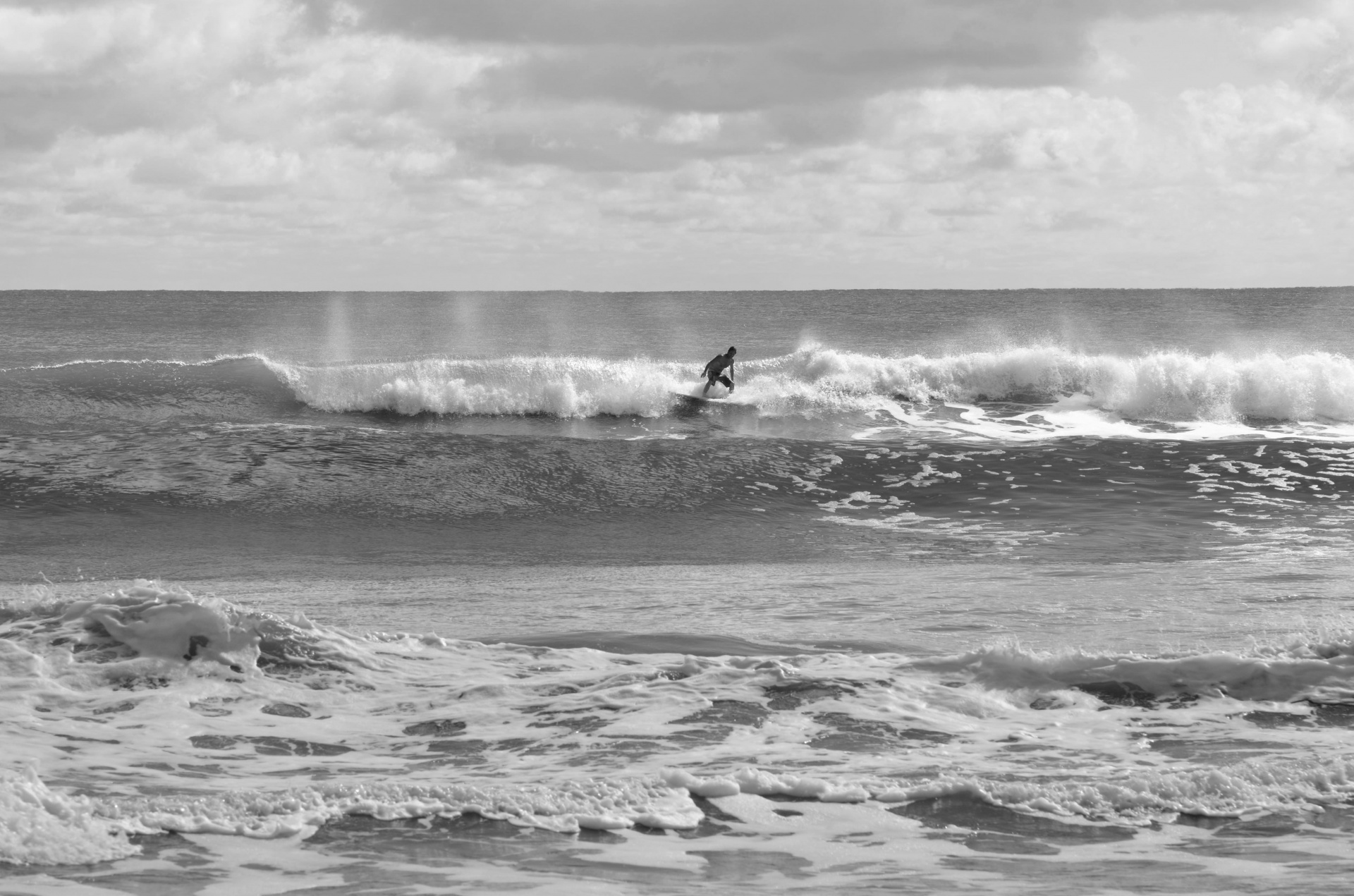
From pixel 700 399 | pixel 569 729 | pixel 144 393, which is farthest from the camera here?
pixel 144 393

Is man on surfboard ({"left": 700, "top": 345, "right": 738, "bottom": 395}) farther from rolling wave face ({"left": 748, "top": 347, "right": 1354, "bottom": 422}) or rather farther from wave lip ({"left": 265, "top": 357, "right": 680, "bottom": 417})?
rolling wave face ({"left": 748, "top": 347, "right": 1354, "bottom": 422})

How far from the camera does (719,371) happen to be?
22.6 metres

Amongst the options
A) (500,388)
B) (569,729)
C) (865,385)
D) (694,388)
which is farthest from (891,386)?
(569,729)

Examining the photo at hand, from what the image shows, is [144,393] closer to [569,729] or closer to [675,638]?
[675,638]

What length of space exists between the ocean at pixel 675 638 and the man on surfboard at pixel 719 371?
277mm

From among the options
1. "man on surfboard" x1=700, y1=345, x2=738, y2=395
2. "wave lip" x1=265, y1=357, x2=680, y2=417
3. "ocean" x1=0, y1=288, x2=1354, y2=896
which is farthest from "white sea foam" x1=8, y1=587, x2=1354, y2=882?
A: "man on surfboard" x1=700, y1=345, x2=738, y2=395

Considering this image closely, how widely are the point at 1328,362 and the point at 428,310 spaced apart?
49928mm

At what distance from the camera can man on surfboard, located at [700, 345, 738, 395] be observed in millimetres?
22453

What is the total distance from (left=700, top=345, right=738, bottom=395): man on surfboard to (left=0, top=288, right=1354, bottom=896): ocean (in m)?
0.28

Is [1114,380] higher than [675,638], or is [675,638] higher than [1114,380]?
[1114,380]

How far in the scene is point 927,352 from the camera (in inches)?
1688

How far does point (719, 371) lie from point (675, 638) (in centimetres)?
1471

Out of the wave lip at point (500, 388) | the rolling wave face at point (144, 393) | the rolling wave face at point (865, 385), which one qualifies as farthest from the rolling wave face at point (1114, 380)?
the rolling wave face at point (144, 393)

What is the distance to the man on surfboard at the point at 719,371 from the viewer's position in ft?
73.7
